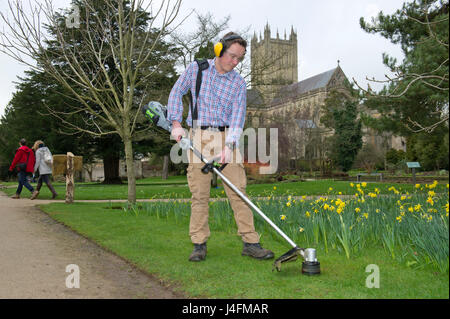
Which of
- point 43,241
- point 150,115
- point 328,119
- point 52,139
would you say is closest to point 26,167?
point 43,241

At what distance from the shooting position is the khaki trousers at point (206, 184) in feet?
12.2

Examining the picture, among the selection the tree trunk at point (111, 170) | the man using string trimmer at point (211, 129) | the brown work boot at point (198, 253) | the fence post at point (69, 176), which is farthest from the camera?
the tree trunk at point (111, 170)

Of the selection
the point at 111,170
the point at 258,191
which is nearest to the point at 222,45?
the point at 258,191

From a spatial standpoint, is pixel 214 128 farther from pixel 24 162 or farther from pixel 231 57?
pixel 24 162

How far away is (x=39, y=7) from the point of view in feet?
25.9

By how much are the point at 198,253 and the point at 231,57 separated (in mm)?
1877

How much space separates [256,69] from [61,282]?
15359mm

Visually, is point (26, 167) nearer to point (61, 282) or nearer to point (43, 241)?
point (43, 241)

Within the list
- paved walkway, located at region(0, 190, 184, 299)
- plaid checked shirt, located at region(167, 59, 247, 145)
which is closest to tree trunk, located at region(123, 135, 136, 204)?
paved walkway, located at region(0, 190, 184, 299)

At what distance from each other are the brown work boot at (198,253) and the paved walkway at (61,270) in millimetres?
468

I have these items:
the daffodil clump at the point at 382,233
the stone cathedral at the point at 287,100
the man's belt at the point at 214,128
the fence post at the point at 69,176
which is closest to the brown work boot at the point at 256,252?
the daffodil clump at the point at 382,233

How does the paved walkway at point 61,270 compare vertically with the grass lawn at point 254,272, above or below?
below

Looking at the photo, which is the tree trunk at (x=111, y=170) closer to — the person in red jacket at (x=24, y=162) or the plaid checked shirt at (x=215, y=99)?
the person in red jacket at (x=24, y=162)
